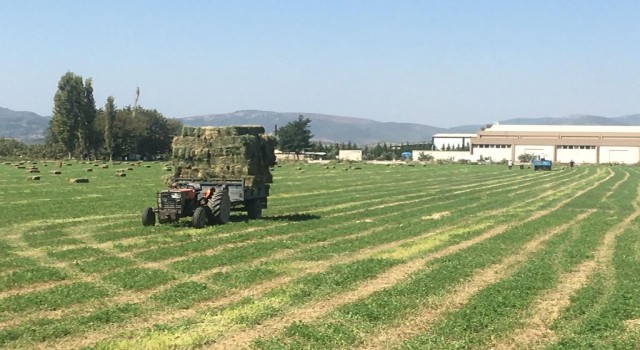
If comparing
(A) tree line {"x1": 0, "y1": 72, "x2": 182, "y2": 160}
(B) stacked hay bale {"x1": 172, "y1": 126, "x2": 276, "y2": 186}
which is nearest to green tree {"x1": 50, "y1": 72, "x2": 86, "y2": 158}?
(A) tree line {"x1": 0, "y1": 72, "x2": 182, "y2": 160}

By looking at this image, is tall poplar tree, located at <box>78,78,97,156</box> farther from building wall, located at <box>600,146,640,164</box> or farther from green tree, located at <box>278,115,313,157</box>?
building wall, located at <box>600,146,640,164</box>

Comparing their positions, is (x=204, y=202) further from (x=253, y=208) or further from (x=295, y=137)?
(x=295, y=137)

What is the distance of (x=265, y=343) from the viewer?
8.17m

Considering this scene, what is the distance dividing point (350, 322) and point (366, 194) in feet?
85.8

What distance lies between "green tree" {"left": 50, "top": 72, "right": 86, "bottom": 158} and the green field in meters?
80.2

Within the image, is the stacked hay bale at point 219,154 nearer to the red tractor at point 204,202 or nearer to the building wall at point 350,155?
the red tractor at point 204,202

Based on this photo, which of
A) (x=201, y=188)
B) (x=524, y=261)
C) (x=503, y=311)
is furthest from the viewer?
(x=201, y=188)

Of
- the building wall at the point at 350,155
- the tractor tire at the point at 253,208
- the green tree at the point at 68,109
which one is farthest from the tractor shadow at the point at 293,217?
the building wall at the point at 350,155

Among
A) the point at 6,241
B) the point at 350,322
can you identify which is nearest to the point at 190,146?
the point at 6,241

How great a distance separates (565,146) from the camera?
144250 millimetres

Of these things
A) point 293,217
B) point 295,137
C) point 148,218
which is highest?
point 295,137

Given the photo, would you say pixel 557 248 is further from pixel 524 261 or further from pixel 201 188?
pixel 201 188

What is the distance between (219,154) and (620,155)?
136 m

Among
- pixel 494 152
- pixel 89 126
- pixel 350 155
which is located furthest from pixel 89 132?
pixel 494 152
